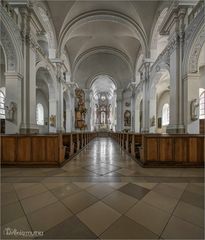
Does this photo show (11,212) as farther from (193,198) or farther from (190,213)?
(193,198)

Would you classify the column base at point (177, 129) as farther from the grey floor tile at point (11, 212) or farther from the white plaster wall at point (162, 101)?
the white plaster wall at point (162, 101)

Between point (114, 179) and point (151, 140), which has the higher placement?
point (151, 140)

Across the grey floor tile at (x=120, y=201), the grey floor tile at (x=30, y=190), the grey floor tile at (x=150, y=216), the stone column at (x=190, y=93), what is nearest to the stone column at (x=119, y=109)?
the stone column at (x=190, y=93)

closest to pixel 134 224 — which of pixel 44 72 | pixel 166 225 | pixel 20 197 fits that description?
pixel 166 225

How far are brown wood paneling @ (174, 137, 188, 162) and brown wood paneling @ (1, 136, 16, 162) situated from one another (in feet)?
15.2

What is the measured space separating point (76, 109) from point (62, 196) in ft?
48.9

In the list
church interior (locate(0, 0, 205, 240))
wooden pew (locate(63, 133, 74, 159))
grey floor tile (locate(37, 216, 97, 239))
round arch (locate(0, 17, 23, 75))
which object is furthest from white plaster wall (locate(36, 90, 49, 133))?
grey floor tile (locate(37, 216, 97, 239))

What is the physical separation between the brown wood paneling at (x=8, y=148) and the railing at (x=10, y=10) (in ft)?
15.6

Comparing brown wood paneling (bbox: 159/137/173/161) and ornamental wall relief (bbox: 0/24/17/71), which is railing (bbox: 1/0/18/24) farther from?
brown wood paneling (bbox: 159/137/173/161)

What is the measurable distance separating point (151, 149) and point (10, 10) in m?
7.28

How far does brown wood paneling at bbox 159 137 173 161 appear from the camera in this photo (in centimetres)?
430

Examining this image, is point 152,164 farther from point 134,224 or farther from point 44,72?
point 44,72

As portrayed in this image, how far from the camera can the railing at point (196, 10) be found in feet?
18.1

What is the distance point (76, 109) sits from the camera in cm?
1694
